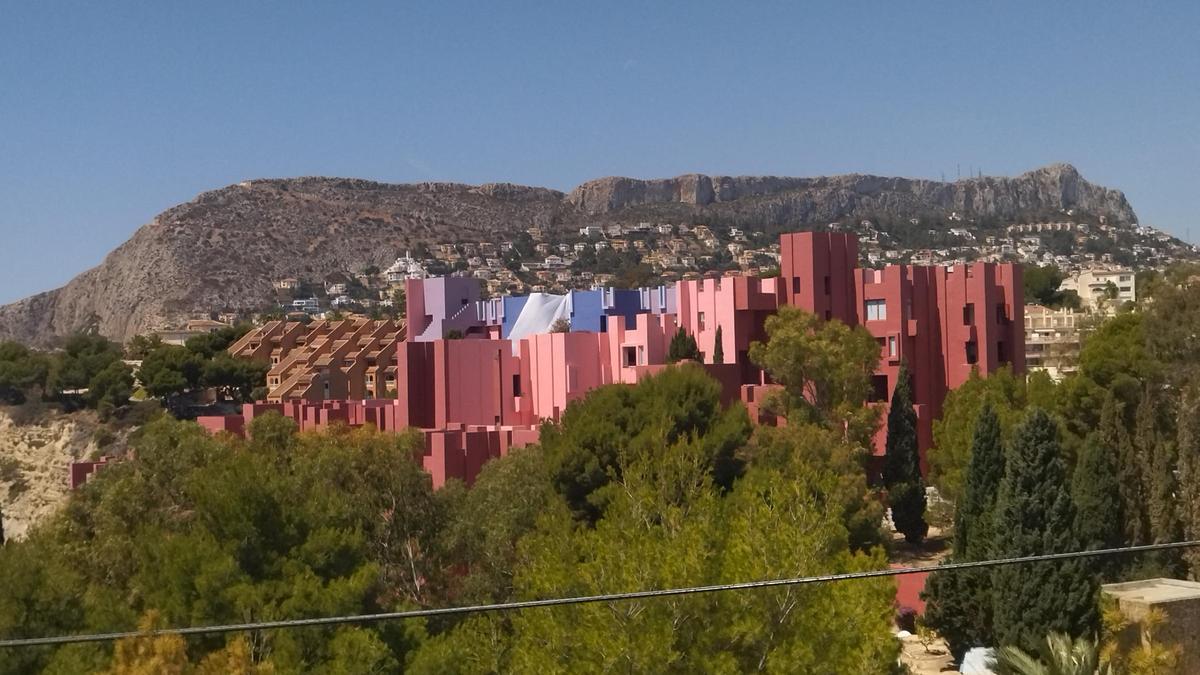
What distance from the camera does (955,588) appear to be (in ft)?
79.9

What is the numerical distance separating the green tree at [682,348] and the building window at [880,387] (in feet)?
20.3

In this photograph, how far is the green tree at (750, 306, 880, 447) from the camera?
111ft

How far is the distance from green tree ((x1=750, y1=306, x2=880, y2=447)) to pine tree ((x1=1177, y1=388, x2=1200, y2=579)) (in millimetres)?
8503

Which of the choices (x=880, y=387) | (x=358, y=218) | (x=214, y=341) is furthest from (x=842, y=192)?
(x=880, y=387)

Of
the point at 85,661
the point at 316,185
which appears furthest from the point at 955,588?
the point at 316,185

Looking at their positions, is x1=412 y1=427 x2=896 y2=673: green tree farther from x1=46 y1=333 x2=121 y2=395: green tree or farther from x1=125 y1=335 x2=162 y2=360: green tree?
x1=125 y1=335 x2=162 y2=360: green tree

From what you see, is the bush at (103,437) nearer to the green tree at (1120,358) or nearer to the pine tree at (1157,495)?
the green tree at (1120,358)

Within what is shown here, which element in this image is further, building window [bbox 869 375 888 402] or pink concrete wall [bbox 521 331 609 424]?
building window [bbox 869 375 888 402]

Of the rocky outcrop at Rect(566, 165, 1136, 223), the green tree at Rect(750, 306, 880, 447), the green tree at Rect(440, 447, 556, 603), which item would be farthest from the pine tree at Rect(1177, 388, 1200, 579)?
the rocky outcrop at Rect(566, 165, 1136, 223)

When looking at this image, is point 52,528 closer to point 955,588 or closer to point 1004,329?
point 955,588

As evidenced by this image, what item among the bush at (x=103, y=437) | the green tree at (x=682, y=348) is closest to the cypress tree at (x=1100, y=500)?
the green tree at (x=682, y=348)

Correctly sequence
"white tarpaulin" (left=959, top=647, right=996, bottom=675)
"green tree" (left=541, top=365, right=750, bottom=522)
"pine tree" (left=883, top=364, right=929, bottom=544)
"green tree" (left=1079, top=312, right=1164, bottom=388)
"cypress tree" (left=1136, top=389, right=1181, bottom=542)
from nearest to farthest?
"white tarpaulin" (left=959, top=647, right=996, bottom=675) < "cypress tree" (left=1136, top=389, right=1181, bottom=542) < "green tree" (left=541, top=365, right=750, bottom=522) < "green tree" (left=1079, top=312, right=1164, bottom=388) < "pine tree" (left=883, top=364, right=929, bottom=544)

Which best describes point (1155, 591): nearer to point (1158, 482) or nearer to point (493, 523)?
point (1158, 482)

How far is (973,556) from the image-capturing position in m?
23.4
